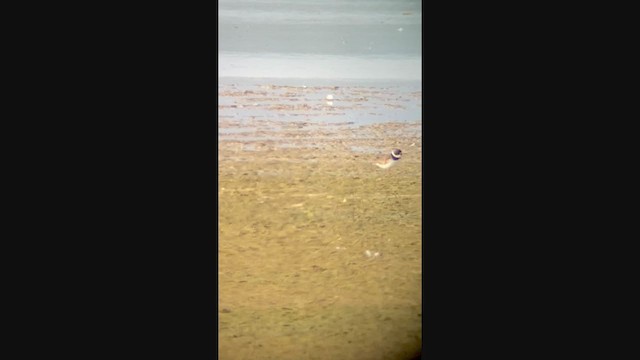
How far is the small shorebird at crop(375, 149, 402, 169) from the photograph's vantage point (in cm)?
354

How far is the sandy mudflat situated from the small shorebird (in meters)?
0.04

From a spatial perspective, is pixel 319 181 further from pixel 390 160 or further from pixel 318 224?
pixel 390 160

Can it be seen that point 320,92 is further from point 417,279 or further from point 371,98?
point 417,279

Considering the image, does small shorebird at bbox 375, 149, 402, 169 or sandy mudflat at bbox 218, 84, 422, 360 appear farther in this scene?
small shorebird at bbox 375, 149, 402, 169

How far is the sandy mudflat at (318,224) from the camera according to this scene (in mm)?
3434

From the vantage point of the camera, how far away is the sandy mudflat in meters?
3.43

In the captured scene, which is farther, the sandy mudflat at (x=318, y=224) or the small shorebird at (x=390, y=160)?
the small shorebird at (x=390, y=160)

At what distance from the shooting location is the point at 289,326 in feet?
11.4

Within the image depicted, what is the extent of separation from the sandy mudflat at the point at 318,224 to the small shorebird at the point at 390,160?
0.04m

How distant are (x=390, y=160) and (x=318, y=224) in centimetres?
58

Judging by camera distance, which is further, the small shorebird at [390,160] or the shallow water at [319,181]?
the small shorebird at [390,160]

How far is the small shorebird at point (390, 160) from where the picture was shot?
11.6 ft

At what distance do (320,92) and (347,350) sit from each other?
5.04 feet

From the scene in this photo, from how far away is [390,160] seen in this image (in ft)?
11.6
